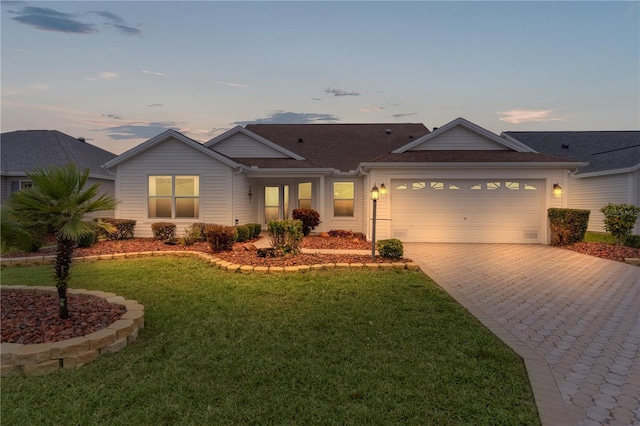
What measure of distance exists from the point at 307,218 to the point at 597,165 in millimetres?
16947

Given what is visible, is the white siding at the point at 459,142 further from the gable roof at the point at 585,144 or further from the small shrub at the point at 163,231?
the small shrub at the point at 163,231

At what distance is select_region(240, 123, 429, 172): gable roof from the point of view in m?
17.1

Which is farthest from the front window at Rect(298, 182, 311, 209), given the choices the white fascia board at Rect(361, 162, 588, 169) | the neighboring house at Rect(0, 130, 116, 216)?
the neighboring house at Rect(0, 130, 116, 216)

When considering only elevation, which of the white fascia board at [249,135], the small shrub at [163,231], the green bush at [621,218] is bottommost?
the small shrub at [163,231]

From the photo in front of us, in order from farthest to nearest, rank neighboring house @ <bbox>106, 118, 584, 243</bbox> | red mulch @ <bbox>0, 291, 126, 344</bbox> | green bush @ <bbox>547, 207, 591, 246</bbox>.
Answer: neighboring house @ <bbox>106, 118, 584, 243</bbox> → green bush @ <bbox>547, 207, 591, 246</bbox> → red mulch @ <bbox>0, 291, 126, 344</bbox>

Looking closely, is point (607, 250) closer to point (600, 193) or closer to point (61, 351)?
point (600, 193)

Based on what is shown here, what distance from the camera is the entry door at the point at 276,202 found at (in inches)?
644

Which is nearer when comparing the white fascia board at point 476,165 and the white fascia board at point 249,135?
the white fascia board at point 476,165

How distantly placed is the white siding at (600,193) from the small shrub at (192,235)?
19.3 m

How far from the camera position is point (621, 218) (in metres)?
11.2

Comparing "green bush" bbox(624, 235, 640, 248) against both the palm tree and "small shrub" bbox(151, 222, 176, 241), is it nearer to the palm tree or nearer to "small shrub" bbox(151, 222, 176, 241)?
the palm tree

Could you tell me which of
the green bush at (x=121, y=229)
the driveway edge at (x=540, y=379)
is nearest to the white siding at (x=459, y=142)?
the driveway edge at (x=540, y=379)

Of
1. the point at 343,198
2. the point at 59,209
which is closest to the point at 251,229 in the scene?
the point at 343,198

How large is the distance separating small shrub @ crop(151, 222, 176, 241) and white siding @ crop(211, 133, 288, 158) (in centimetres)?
518
